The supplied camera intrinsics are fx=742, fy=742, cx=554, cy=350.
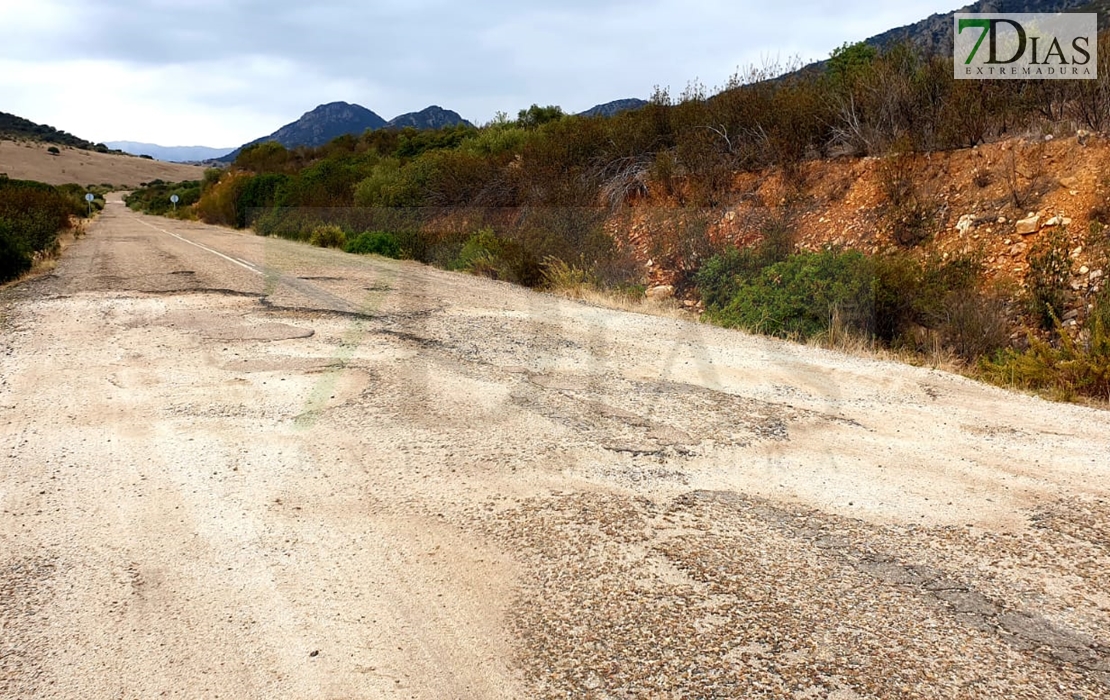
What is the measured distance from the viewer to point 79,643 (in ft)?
9.45

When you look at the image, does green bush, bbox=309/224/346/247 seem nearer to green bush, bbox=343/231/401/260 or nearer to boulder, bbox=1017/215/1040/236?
green bush, bbox=343/231/401/260

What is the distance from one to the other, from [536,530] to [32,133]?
15437 cm

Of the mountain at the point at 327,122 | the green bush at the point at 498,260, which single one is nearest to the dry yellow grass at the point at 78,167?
the mountain at the point at 327,122

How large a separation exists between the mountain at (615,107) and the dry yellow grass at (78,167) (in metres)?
81.3

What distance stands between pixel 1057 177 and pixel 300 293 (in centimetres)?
1160

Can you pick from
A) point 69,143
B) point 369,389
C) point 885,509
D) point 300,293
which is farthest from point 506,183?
point 69,143

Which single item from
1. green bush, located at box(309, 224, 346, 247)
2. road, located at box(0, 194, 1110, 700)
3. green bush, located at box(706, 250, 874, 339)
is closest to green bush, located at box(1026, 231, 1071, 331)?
green bush, located at box(706, 250, 874, 339)

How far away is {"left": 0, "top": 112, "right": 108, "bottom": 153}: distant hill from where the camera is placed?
118 meters

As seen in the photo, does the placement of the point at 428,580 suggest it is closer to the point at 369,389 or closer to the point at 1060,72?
the point at 369,389

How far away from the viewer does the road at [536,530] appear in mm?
2766

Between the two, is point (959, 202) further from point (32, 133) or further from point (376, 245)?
point (32, 133)

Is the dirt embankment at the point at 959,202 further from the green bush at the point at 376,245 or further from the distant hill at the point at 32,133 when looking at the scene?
the distant hill at the point at 32,133

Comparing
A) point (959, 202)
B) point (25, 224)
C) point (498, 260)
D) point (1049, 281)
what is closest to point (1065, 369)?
point (1049, 281)

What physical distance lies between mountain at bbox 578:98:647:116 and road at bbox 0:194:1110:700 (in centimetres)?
1433
